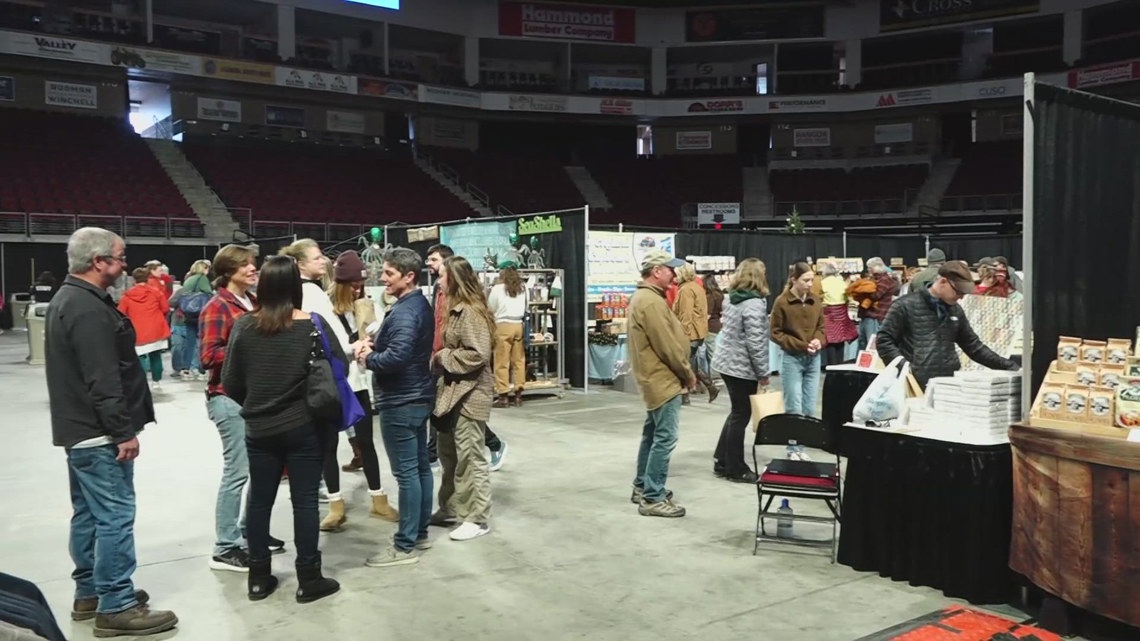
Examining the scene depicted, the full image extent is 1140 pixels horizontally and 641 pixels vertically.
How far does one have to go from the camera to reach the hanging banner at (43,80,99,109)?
23375 millimetres

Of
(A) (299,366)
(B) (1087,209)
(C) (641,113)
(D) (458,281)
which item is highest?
(C) (641,113)

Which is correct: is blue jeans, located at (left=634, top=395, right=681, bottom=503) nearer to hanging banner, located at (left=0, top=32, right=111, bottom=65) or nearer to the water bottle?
the water bottle

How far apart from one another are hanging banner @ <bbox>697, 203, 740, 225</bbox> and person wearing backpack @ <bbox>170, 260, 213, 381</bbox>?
17.1 meters

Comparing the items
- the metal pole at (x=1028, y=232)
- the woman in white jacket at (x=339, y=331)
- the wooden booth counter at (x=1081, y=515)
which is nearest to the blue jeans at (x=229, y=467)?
the woman in white jacket at (x=339, y=331)

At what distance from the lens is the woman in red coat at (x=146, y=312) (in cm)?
948

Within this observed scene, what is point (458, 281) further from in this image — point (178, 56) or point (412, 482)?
point (178, 56)

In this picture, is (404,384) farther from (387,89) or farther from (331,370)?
(387,89)

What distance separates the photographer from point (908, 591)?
3.84m

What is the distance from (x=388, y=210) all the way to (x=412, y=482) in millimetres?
20880

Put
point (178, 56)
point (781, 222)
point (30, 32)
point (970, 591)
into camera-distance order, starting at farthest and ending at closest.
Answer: point (781, 222) → point (178, 56) → point (30, 32) → point (970, 591)

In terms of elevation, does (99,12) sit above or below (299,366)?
above

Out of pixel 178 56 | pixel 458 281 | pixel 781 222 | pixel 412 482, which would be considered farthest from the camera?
pixel 781 222

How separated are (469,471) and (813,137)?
27434 mm

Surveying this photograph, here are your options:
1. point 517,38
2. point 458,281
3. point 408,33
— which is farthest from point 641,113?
point 458,281
